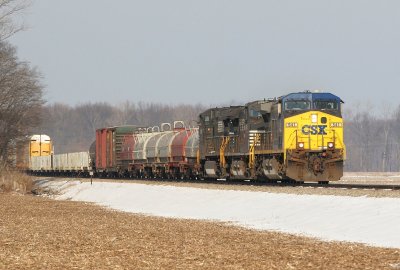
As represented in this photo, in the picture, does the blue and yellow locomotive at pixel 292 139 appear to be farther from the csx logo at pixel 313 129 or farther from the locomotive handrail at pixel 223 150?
the locomotive handrail at pixel 223 150

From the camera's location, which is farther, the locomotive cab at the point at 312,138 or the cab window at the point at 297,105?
the cab window at the point at 297,105

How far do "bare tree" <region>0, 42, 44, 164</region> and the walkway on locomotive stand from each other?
1205 inches

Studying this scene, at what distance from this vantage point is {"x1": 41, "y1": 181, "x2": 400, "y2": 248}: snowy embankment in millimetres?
20719

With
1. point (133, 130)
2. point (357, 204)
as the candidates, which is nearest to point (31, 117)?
point (133, 130)

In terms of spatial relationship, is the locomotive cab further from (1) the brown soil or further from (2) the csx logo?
(1) the brown soil

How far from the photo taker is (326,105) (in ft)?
121

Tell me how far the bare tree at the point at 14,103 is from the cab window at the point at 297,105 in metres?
30.4

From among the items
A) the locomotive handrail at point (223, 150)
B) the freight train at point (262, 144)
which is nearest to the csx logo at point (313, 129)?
the freight train at point (262, 144)

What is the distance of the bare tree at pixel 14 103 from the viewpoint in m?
63.7

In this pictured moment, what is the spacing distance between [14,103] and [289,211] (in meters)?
44.3

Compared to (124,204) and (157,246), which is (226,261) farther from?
(124,204)

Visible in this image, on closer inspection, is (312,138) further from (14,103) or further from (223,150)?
(14,103)

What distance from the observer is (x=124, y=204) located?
129 feet

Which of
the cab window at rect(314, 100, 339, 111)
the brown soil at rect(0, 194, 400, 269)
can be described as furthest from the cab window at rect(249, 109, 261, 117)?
the brown soil at rect(0, 194, 400, 269)
